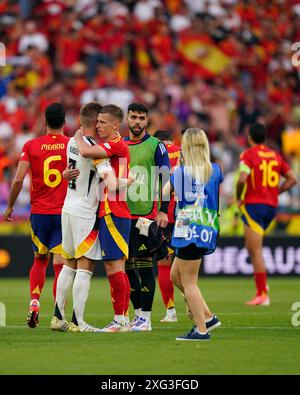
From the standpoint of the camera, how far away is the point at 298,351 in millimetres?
9898

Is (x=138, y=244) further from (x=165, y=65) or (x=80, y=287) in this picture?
(x=165, y=65)

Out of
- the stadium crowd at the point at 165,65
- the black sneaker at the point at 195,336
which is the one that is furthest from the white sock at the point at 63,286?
the stadium crowd at the point at 165,65

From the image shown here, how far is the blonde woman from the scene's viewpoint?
33.9ft

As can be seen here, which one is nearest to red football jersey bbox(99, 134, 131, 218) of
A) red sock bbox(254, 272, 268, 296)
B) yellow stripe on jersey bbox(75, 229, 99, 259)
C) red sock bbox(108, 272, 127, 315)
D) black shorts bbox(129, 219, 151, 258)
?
yellow stripe on jersey bbox(75, 229, 99, 259)

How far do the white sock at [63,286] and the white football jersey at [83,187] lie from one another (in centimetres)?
64

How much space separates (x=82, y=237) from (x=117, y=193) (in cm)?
57

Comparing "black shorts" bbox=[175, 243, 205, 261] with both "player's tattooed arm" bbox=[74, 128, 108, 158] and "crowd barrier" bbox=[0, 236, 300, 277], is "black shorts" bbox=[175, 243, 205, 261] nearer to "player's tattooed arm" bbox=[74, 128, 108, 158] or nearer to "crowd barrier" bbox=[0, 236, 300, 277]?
"player's tattooed arm" bbox=[74, 128, 108, 158]

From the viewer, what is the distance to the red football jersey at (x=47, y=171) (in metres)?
12.3

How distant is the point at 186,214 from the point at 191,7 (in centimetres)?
1847

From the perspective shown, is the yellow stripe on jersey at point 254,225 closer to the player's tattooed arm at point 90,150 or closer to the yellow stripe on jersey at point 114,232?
the yellow stripe on jersey at point 114,232

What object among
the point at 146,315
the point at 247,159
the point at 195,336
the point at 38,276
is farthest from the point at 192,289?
the point at 247,159

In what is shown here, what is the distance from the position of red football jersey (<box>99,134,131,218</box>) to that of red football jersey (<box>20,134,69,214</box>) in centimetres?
109
